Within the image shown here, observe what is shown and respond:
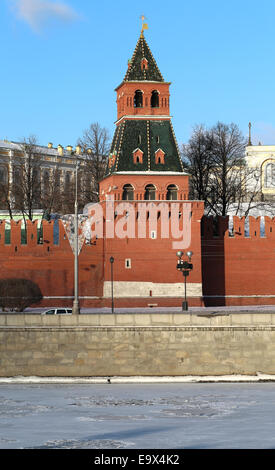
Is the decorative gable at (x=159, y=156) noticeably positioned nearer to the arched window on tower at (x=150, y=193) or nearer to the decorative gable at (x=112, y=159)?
the arched window on tower at (x=150, y=193)

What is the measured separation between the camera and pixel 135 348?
35188mm

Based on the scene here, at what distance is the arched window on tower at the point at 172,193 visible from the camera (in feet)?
158

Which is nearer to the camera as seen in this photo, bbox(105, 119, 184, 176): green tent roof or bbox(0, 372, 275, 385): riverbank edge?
bbox(0, 372, 275, 385): riverbank edge

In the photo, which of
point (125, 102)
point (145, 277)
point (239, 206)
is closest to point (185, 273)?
point (145, 277)

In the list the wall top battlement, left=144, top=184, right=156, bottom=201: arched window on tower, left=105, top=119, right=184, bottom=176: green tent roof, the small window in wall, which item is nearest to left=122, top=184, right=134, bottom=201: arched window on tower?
left=144, top=184, right=156, bottom=201: arched window on tower

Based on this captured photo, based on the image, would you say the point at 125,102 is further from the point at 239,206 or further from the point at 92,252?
the point at 239,206

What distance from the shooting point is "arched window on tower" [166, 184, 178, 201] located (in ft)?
158

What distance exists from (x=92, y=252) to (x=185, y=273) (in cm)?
781

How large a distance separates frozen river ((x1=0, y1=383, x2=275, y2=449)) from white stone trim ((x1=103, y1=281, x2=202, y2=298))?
1311 centimetres

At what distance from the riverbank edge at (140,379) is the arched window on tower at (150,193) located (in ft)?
49.4

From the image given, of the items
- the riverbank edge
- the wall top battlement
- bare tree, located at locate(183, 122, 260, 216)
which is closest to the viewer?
the riverbank edge

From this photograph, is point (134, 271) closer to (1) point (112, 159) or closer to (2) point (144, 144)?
(1) point (112, 159)

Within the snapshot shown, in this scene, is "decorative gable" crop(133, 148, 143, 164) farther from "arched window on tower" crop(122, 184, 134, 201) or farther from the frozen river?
the frozen river
